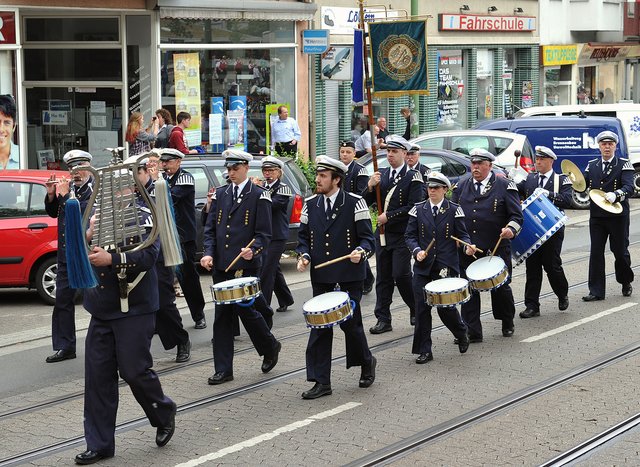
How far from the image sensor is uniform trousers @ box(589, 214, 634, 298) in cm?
1428

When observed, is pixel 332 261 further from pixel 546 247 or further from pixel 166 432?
pixel 546 247

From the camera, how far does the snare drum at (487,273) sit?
450 inches

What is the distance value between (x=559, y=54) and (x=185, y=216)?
31555 mm

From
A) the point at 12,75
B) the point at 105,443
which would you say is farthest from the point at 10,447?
the point at 12,75

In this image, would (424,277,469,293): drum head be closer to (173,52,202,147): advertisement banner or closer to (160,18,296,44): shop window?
(173,52,202,147): advertisement banner

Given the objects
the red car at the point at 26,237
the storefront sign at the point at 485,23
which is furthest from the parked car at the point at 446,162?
the storefront sign at the point at 485,23

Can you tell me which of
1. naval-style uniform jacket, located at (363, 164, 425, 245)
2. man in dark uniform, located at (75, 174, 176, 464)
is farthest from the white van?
man in dark uniform, located at (75, 174, 176, 464)

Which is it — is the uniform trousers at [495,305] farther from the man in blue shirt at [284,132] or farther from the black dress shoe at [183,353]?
the man in blue shirt at [284,132]

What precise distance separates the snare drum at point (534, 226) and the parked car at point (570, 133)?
490 inches

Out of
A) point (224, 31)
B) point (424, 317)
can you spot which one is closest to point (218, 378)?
point (424, 317)

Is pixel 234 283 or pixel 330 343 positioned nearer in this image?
pixel 330 343

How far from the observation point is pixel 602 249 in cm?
1434

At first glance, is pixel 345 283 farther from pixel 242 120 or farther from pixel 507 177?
pixel 242 120

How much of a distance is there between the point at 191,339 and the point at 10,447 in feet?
13.2
